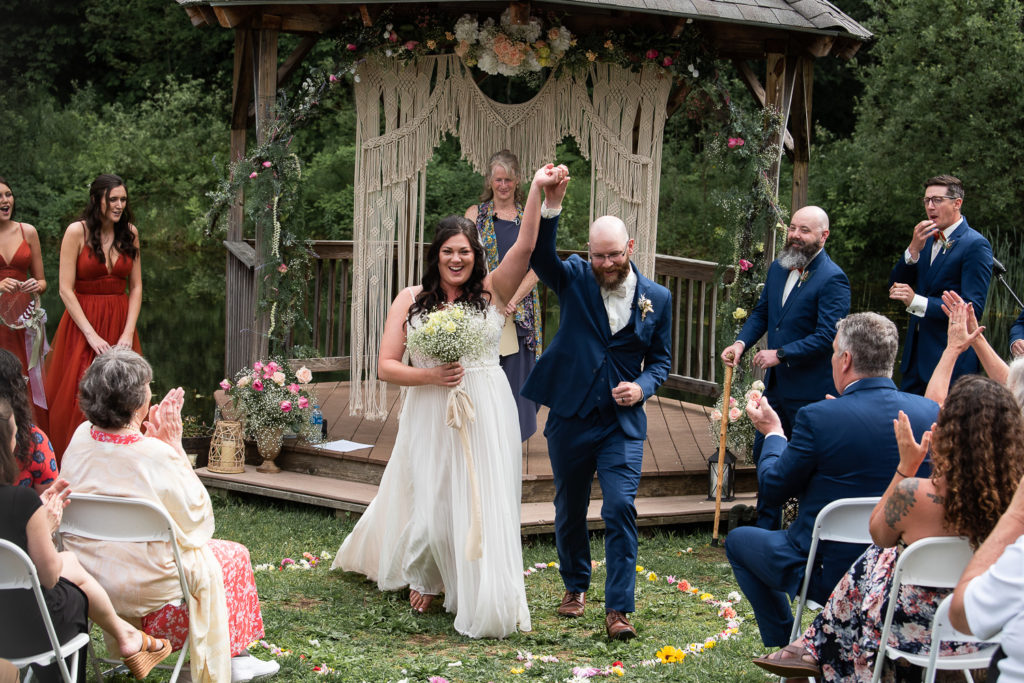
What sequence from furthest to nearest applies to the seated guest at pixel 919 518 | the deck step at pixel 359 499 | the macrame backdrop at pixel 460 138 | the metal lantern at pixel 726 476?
the macrame backdrop at pixel 460 138
the metal lantern at pixel 726 476
the deck step at pixel 359 499
the seated guest at pixel 919 518

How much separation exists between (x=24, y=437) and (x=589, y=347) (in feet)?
8.19

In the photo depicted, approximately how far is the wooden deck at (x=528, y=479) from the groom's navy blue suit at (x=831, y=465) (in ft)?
8.52

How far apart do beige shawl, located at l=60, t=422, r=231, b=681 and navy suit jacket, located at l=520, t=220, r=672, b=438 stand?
6.03 feet

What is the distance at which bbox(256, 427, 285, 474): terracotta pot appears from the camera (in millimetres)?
7506

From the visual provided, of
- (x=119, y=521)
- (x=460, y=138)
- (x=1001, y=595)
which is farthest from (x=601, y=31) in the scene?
(x=1001, y=595)

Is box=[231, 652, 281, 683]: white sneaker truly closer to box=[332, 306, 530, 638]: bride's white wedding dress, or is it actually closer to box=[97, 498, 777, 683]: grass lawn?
box=[97, 498, 777, 683]: grass lawn

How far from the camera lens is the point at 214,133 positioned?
2362 cm

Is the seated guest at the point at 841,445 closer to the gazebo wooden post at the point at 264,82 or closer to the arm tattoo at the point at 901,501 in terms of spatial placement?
the arm tattoo at the point at 901,501

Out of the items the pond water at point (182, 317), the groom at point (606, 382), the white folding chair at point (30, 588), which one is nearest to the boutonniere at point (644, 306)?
the groom at point (606, 382)

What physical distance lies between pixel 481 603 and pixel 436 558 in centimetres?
38

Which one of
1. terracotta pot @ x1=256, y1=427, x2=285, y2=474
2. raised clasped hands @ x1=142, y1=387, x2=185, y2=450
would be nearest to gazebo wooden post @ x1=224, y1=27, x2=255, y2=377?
terracotta pot @ x1=256, y1=427, x2=285, y2=474

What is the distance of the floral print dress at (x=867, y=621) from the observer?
3.53 m

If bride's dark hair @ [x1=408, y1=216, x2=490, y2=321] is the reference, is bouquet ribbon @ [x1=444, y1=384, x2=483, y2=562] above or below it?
below

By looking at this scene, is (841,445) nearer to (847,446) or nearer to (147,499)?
(847,446)
